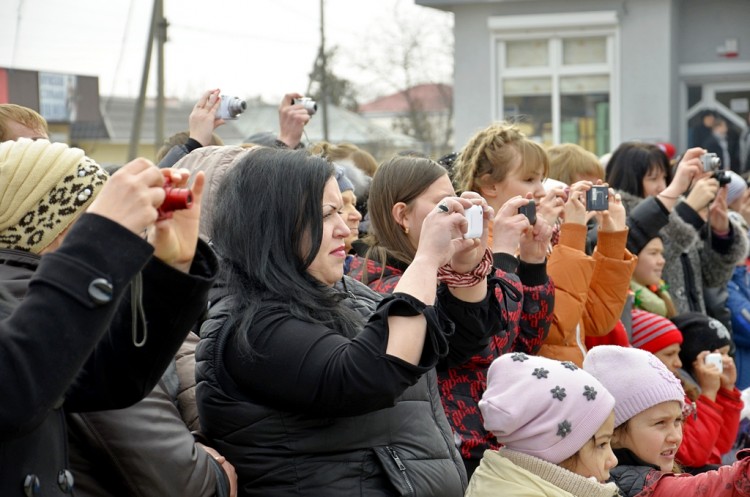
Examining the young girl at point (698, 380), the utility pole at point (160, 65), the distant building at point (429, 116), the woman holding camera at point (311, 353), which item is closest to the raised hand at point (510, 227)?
the woman holding camera at point (311, 353)

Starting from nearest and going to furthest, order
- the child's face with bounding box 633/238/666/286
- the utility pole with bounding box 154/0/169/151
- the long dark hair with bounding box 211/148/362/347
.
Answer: the long dark hair with bounding box 211/148/362/347 < the child's face with bounding box 633/238/666/286 < the utility pole with bounding box 154/0/169/151

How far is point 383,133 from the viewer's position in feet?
143

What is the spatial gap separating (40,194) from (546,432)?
4.97 ft

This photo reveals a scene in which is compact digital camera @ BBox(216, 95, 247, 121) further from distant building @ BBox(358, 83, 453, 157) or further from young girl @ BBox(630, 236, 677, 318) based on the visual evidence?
distant building @ BBox(358, 83, 453, 157)

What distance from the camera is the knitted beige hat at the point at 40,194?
216 centimetres

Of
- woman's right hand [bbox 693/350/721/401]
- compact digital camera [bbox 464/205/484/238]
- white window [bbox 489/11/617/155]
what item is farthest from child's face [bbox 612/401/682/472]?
white window [bbox 489/11/617/155]

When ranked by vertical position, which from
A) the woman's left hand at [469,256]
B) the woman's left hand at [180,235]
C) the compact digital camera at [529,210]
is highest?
the woman's left hand at [180,235]

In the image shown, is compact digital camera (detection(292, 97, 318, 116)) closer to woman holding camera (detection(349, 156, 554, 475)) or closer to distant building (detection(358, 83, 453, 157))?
woman holding camera (detection(349, 156, 554, 475))

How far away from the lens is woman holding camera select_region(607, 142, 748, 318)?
223 inches

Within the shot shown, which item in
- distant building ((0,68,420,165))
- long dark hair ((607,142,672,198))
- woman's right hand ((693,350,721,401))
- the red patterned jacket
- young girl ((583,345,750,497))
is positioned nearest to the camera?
the red patterned jacket

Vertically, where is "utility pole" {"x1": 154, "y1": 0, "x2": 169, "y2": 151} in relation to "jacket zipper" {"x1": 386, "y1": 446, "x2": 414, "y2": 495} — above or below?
above

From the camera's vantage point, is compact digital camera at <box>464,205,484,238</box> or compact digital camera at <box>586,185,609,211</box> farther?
compact digital camera at <box>586,185,609,211</box>

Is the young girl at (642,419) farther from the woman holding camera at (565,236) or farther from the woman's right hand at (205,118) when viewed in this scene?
the woman's right hand at (205,118)

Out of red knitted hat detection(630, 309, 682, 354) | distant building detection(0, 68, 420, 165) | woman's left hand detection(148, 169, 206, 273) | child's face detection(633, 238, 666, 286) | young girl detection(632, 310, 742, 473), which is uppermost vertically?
distant building detection(0, 68, 420, 165)
